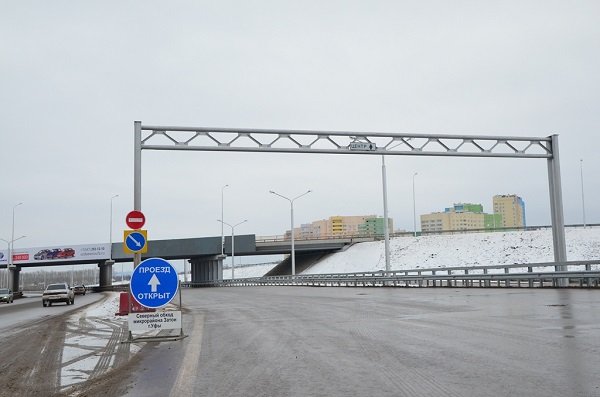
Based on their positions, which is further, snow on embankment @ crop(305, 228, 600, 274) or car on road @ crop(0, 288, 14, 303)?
snow on embankment @ crop(305, 228, 600, 274)

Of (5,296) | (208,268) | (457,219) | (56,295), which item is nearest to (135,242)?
(56,295)

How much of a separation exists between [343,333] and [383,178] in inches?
1339

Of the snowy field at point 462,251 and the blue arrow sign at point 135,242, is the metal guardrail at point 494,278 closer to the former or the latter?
the blue arrow sign at point 135,242

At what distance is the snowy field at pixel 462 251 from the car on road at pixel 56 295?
133 ft

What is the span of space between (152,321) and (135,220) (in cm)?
402

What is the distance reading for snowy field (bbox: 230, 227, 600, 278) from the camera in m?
62.8

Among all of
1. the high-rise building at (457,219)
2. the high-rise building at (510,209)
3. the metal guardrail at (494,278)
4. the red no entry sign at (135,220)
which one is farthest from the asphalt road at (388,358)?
the high-rise building at (510,209)

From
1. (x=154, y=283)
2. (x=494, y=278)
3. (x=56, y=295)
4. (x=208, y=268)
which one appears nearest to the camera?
(x=154, y=283)

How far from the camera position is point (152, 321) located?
12.4 meters

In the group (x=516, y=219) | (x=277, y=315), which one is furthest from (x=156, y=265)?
(x=516, y=219)

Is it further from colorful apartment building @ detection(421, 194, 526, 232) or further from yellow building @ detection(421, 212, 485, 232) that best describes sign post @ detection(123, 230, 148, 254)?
yellow building @ detection(421, 212, 485, 232)

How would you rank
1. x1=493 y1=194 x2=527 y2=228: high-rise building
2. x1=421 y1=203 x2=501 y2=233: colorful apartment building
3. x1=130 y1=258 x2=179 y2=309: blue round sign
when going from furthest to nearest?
x1=493 y1=194 x2=527 y2=228: high-rise building
x1=421 y1=203 x2=501 y2=233: colorful apartment building
x1=130 y1=258 x2=179 y2=309: blue round sign

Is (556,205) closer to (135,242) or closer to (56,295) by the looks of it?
(135,242)

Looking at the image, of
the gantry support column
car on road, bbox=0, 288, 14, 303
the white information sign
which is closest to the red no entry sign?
the white information sign
